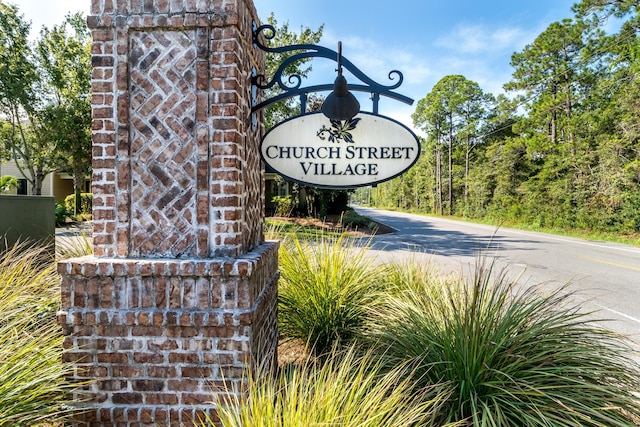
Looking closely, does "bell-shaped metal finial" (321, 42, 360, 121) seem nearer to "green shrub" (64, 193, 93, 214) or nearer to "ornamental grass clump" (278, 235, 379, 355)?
"ornamental grass clump" (278, 235, 379, 355)

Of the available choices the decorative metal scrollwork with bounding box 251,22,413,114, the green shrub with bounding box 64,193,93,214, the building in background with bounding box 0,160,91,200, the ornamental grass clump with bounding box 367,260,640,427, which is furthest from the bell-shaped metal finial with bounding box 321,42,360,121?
the building in background with bounding box 0,160,91,200

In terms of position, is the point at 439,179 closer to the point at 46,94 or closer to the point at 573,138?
the point at 573,138

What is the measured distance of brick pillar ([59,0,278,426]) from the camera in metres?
2.19

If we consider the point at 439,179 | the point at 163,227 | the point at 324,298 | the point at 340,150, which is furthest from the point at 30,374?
the point at 439,179

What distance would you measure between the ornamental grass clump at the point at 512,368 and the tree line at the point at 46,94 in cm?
1979

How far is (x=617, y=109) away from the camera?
16.1 metres

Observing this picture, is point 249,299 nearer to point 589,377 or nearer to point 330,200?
point 589,377

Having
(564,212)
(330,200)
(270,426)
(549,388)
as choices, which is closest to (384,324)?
(549,388)

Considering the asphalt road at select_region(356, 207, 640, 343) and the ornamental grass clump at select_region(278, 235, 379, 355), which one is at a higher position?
the ornamental grass clump at select_region(278, 235, 379, 355)

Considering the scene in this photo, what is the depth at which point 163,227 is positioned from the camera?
232 centimetres

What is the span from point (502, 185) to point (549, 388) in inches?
940

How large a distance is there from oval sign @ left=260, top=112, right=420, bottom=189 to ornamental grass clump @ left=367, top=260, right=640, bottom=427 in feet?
3.84

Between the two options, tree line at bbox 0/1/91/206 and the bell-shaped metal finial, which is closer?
the bell-shaped metal finial

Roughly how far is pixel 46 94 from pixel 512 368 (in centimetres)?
2403
